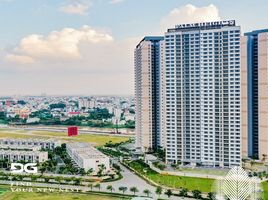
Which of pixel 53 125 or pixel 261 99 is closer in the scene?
pixel 261 99

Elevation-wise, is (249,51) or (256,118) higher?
(249,51)

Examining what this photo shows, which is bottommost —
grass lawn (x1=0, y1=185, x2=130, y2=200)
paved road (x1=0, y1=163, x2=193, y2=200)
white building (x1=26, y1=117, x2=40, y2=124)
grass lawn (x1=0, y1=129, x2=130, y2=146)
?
grass lawn (x1=0, y1=185, x2=130, y2=200)

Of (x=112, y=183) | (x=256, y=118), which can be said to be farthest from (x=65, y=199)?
(x=256, y=118)

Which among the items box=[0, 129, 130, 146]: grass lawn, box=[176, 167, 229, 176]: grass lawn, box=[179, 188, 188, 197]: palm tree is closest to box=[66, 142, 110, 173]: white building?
box=[176, 167, 229, 176]: grass lawn

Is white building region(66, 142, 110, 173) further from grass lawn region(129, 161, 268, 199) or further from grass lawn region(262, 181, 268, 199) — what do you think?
grass lawn region(262, 181, 268, 199)

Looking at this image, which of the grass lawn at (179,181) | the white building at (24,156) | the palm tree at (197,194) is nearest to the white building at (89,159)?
the white building at (24,156)

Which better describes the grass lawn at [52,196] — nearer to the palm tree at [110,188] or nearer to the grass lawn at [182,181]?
the palm tree at [110,188]

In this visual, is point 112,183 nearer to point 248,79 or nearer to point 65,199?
point 65,199
